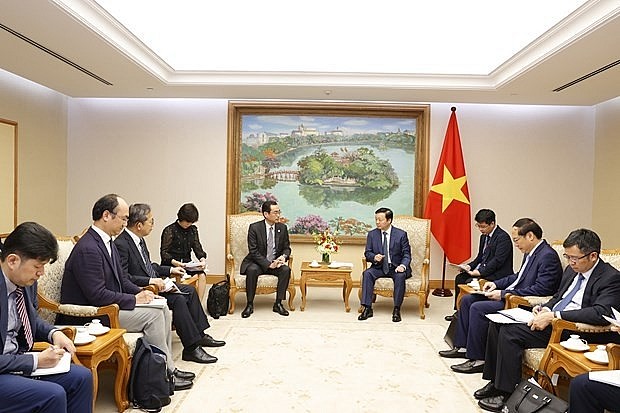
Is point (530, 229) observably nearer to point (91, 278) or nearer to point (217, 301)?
point (217, 301)

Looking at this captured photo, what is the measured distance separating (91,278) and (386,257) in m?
4.38

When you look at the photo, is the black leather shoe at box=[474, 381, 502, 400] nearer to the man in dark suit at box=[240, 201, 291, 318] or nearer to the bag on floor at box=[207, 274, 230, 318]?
the man in dark suit at box=[240, 201, 291, 318]

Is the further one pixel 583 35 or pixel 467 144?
pixel 467 144

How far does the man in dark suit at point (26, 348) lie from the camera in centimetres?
303

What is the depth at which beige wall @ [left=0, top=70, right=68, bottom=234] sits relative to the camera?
7988mm

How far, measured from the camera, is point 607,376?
3475 mm

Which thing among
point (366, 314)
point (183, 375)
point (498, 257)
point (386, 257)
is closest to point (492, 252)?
point (498, 257)

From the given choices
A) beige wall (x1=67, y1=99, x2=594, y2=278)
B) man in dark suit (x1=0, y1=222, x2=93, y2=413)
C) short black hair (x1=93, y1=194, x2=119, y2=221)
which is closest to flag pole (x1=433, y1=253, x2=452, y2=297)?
beige wall (x1=67, y1=99, x2=594, y2=278)

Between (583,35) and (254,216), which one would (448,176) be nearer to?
(254,216)

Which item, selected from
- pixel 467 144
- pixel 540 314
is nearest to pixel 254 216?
pixel 467 144

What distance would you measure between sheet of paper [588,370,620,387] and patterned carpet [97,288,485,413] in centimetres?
126

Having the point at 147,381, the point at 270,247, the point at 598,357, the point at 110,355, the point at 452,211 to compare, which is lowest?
the point at 147,381

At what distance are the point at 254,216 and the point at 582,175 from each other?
5585mm

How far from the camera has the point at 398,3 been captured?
693 centimetres
